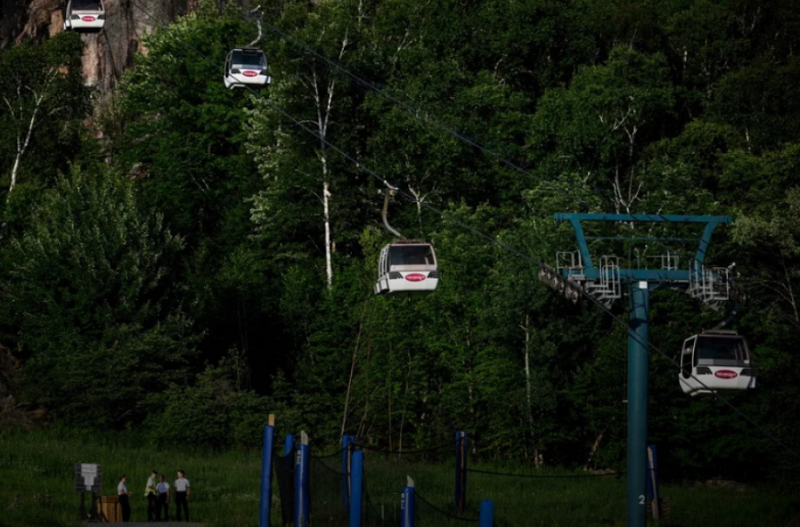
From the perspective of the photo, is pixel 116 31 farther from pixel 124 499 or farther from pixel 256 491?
pixel 124 499

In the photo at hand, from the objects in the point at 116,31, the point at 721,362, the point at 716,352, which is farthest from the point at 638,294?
the point at 116,31

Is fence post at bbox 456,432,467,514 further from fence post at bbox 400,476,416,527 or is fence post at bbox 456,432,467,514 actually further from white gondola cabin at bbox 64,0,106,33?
white gondola cabin at bbox 64,0,106,33

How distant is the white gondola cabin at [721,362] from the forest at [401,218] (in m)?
14.5

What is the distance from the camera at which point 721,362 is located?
40688 millimetres

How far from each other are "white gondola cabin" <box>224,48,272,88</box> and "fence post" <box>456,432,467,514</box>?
16351mm

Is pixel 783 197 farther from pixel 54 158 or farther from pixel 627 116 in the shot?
pixel 54 158

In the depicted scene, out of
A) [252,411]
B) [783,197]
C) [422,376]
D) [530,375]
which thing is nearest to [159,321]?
[252,411]

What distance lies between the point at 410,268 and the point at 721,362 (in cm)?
899

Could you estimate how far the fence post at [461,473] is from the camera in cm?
4266

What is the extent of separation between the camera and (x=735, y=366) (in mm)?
40688

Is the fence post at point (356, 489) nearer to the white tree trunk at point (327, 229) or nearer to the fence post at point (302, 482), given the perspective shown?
the fence post at point (302, 482)

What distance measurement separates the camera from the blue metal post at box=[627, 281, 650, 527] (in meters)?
41.2

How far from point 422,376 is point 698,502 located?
675 inches

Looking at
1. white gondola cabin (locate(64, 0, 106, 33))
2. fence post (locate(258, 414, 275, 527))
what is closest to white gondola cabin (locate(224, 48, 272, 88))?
white gondola cabin (locate(64, 0, 106, 33))
